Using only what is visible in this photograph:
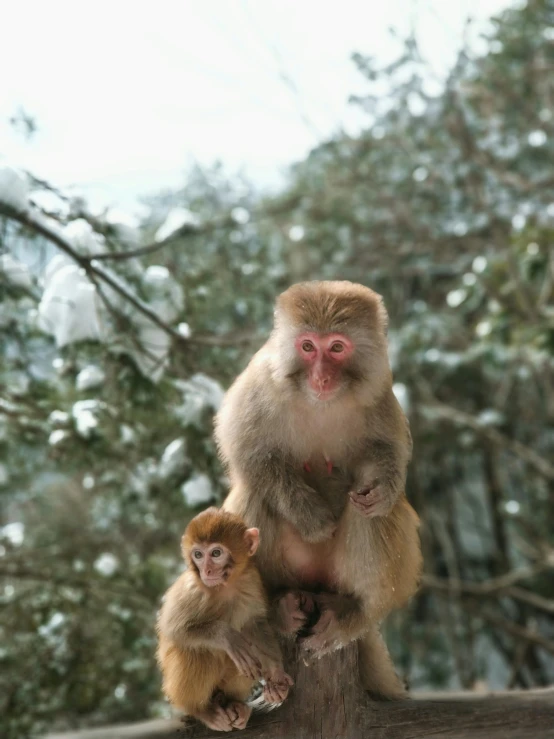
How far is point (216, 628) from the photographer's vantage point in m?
2.04

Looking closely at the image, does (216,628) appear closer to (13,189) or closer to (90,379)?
(13,189)

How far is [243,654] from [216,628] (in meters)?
0.10

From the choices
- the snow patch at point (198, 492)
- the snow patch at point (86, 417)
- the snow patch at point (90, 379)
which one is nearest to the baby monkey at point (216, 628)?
the snow patch at point (198, 492)

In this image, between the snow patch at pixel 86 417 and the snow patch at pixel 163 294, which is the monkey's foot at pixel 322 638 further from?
the snow patch at pixel 163 294

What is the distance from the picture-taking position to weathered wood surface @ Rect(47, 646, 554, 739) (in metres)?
2.11

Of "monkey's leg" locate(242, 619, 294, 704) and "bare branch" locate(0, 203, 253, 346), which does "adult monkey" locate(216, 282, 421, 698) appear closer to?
"monkey's leg" locate(242, 619, 294, 704)

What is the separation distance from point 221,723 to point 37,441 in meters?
2.21

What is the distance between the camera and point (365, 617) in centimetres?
218

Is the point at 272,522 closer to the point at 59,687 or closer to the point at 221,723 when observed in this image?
the point at 221,723

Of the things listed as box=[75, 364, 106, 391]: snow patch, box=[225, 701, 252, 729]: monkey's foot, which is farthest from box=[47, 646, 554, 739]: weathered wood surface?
box=[75, 364, 106, 391]: snow patch

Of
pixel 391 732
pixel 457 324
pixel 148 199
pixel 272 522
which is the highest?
pixel 148 199

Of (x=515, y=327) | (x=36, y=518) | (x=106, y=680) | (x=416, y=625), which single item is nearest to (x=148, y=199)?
(x=36, y=518)

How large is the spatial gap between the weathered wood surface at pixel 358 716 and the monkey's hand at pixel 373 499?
0.42 m

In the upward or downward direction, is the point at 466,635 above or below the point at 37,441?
below
